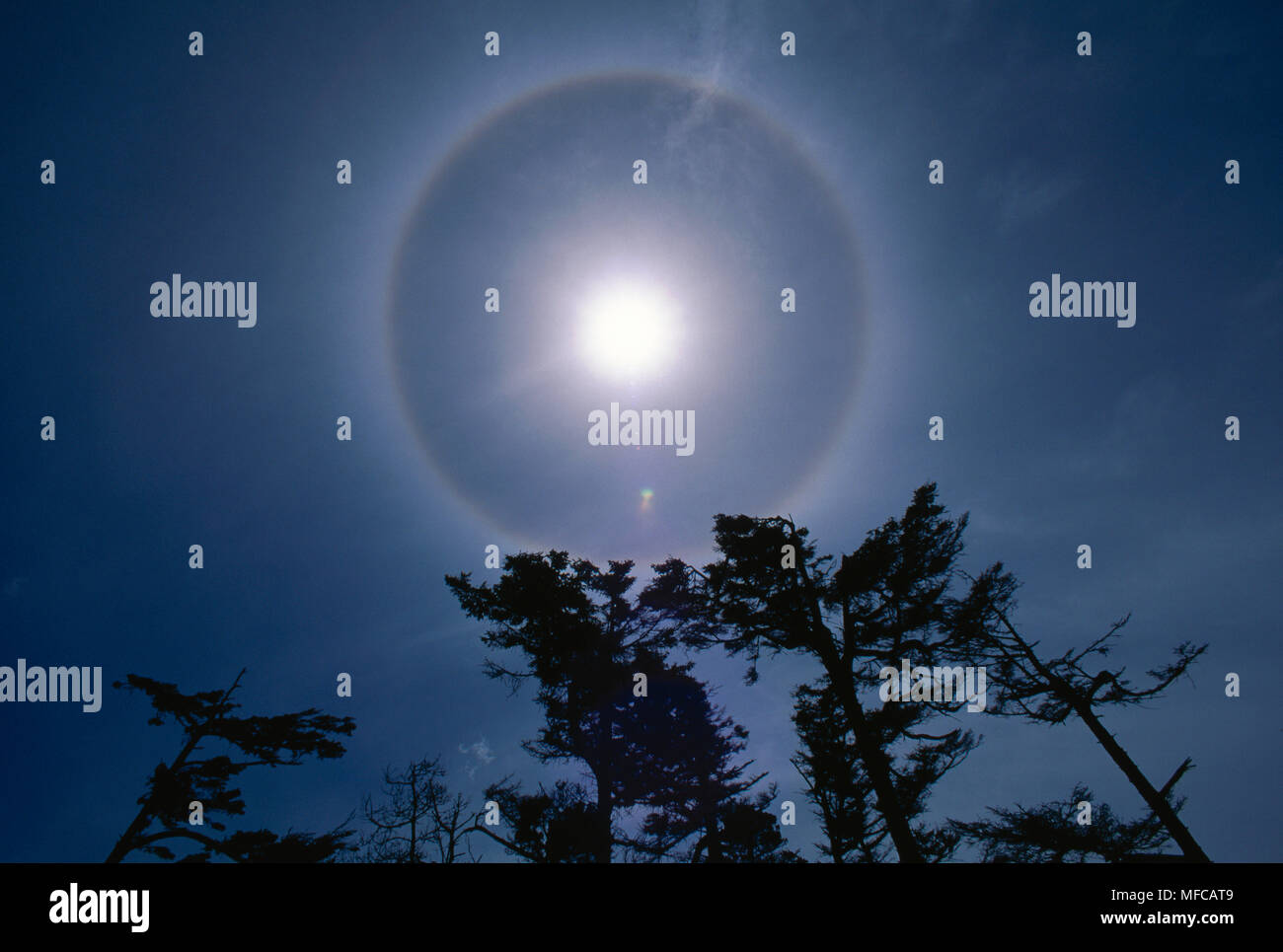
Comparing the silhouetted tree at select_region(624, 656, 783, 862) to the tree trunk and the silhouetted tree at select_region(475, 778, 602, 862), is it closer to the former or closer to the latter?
the silhouetted tree at select_region(475, 778, 602, 862)

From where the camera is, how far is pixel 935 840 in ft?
66.7

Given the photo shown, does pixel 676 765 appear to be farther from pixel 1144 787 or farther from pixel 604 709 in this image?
pixel 1144 787

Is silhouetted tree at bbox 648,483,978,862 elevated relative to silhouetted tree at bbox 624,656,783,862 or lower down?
elevated

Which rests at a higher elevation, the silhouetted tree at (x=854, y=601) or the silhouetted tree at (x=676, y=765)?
the silhouetted tree at (x=854, y=601)

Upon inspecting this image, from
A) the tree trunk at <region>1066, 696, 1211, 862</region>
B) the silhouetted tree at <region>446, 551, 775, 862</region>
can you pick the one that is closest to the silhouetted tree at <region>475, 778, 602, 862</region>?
the silhouetted tree at <region>446, 551, 775, 862</region>

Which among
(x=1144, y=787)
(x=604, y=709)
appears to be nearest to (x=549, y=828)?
(x=604, y=709)

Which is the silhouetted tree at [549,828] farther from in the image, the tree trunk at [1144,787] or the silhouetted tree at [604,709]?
the tree trunk at [1144,787]

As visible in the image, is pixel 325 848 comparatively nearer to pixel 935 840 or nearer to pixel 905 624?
pixel 905 624

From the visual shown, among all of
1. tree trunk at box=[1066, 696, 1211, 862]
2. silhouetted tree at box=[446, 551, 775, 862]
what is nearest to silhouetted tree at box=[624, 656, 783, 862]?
silhouetted tree at box=[446, 551, 775, 862]

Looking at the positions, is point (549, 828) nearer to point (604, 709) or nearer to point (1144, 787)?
point (604, 709)

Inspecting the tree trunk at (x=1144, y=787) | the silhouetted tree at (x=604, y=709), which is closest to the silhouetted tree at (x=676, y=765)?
the silhouetted tree at (x=604, y=709)
